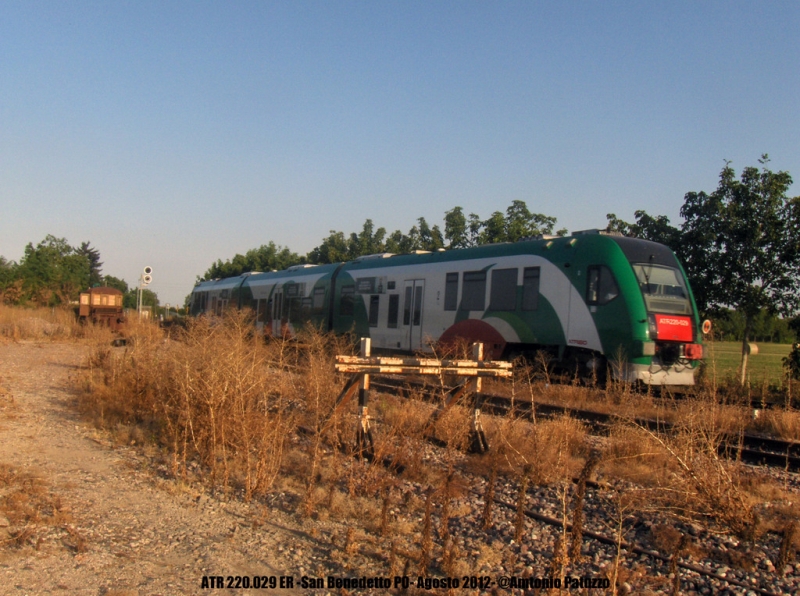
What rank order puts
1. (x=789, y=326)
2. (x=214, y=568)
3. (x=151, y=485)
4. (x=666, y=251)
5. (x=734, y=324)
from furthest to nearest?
(x=734, y=324) → (x=789, y=326) → (x=666, y=251) → (x=151, y=485) → (x=214, y=568)

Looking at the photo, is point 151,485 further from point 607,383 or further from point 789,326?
point 789,326

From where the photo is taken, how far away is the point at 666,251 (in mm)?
13664

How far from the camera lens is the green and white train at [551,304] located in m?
12.6

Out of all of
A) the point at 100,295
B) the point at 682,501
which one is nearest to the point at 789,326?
the point at 682,501

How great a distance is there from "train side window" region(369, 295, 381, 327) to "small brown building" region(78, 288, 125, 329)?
61.9ft

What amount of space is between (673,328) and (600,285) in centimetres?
156

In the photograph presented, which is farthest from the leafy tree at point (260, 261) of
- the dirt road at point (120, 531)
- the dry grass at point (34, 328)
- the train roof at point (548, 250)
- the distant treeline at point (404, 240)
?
the dirt road at point (120, 531)

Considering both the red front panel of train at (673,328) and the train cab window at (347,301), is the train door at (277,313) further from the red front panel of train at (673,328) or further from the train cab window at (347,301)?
the red front panel of train at (673,328)

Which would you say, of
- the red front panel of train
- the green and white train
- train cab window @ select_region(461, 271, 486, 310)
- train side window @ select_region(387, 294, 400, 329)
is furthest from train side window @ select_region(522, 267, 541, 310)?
train side window @ select_region(387, 294, 400, 329)

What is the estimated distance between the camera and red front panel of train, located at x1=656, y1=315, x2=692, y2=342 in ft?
41.4

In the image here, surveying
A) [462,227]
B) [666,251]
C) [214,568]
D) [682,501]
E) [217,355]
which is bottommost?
[214,568]

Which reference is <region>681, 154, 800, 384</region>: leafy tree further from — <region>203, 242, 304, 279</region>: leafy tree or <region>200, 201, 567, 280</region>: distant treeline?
<region>203, 242, 304, 279</region>: leafy tree

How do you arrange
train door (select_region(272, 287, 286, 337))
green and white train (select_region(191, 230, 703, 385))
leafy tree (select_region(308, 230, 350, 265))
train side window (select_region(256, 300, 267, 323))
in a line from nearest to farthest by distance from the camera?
1. green and white train (select_region(191, 230, 703, 385))
2. train door (select_region(272, 287, 286, 337))
3. train side window (select_region(256, 300, 267, 323))
4. leafy tree (select_region(308, 230, 350, 265))

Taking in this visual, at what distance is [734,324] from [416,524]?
1290 centimetres
